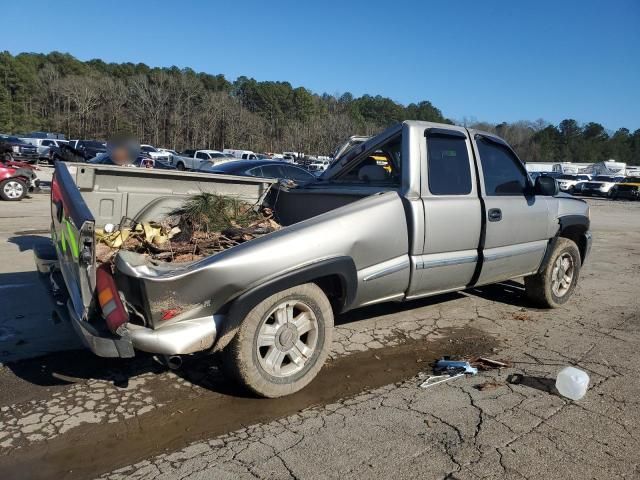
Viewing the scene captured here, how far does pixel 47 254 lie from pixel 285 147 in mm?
82139

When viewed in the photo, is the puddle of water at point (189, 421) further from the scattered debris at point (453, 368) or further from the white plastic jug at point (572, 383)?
the white plastic jug at point (572, 383)

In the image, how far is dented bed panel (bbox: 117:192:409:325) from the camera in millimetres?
3021

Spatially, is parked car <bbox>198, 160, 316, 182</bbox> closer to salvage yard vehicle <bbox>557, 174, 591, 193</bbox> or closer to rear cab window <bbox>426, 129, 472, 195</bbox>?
rear cab window <bbox>426, 129, 472, 195</bbox>

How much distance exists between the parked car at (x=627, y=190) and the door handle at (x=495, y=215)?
35.8 meters

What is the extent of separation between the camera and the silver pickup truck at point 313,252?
307 centimetres

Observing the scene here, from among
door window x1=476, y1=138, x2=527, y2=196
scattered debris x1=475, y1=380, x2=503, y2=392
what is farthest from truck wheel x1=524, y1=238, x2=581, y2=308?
A: scattered debris x1=475, y1=380, x2=503, y2=392

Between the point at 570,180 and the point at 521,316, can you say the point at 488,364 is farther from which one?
the point at 570,180

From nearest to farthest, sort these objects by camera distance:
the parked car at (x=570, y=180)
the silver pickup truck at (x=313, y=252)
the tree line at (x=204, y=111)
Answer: the silver pickup truck at (x=313, y=252) → the parked car at (x=570, y=180) → the tree line at (x=204, y=111)

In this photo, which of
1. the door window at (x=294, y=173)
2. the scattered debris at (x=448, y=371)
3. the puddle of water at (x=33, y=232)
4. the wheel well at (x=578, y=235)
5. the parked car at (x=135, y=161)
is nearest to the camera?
the scattered debris at (x=448, y=371)

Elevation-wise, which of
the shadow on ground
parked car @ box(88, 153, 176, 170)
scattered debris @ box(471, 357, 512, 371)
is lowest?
scattered debris @ box(471, 357, 512, 371)

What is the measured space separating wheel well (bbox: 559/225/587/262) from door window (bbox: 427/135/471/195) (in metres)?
1.90

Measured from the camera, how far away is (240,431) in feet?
10.3

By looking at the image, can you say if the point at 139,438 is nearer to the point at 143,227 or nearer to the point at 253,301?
the point at 253,301

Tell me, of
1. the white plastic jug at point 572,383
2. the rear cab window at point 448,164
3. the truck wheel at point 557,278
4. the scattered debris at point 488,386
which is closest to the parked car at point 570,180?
the truck wheel at point 557,278
